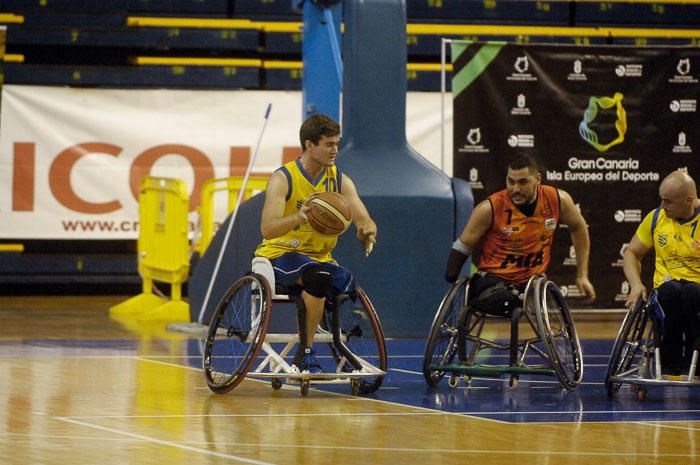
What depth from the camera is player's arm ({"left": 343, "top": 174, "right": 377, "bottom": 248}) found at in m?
7.60

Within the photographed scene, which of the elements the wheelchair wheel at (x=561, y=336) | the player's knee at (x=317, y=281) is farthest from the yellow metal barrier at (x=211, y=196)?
the player's knee at (x=317, y=281)

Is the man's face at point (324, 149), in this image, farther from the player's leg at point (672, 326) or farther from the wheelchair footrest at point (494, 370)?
the player's leg at point (672, 326)

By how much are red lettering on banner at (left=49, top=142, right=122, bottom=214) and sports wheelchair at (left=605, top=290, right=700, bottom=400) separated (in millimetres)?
7963

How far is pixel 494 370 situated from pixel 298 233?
50.5 inches

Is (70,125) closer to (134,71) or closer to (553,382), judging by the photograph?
(134,71)

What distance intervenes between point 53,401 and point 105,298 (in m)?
8.03

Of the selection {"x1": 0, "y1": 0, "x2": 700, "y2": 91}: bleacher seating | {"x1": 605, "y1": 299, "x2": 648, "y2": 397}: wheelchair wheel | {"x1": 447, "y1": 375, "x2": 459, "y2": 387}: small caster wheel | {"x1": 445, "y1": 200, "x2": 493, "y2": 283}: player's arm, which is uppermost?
{"x1": 0, "y1": 0, "x2": 700, "y2": 91}: bleacher seating

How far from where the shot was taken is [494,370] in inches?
318

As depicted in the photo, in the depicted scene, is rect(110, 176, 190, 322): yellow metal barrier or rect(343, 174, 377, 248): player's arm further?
rect(110, 176, 190, 322): yellow metal barrier

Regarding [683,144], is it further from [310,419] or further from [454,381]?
[310,419]

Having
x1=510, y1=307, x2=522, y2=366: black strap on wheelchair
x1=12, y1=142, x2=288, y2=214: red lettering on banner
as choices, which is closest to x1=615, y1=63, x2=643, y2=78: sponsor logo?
x1=12, y1=142, x2=288, y2=214: red lettering on banner

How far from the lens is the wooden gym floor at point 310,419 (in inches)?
234

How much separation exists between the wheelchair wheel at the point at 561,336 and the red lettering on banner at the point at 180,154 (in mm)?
7171

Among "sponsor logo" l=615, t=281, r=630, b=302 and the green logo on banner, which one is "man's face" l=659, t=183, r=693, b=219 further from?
"sponsor logo" l=615, t=281, r=630, b=302
